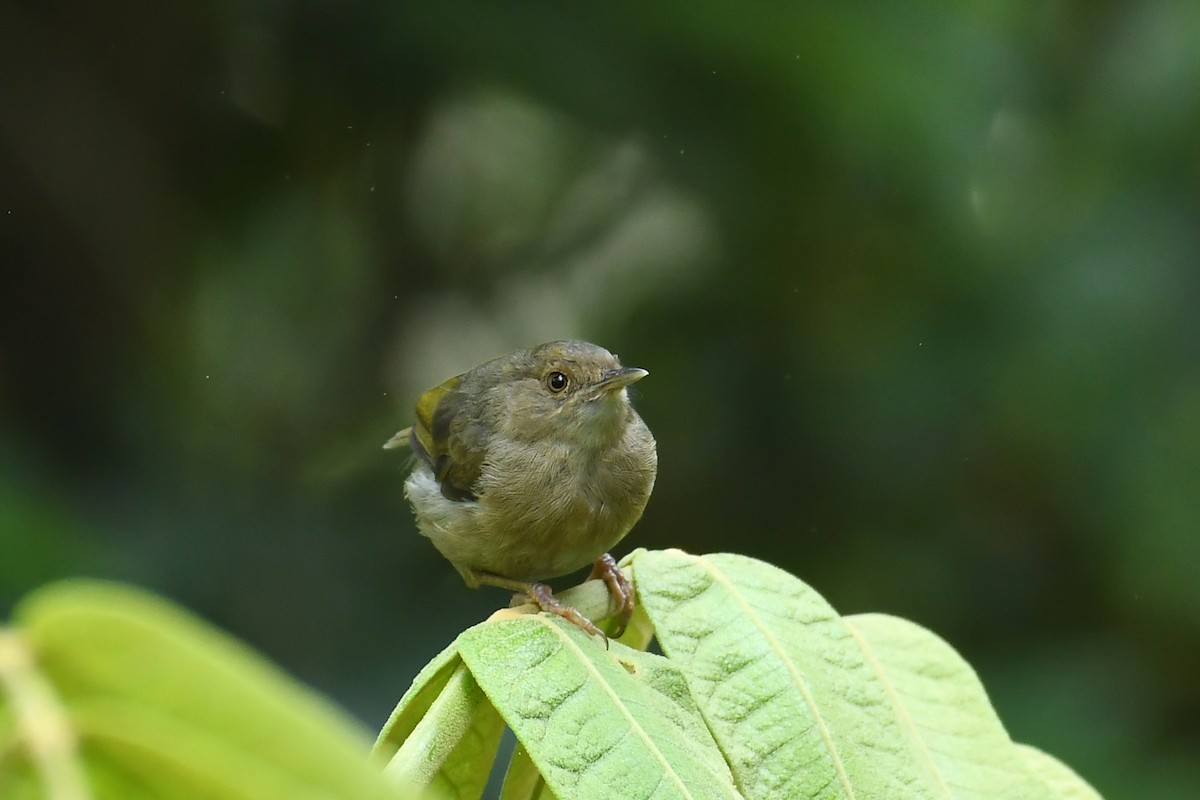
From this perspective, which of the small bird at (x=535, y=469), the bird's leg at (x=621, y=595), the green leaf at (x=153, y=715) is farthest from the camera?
the small bird at (x=535, y=469)

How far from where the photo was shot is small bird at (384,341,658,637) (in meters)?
2.64

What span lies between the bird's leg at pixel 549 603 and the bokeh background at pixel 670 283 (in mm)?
1410

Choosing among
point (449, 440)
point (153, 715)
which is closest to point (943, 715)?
point (153, 715)

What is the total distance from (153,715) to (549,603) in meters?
1.37

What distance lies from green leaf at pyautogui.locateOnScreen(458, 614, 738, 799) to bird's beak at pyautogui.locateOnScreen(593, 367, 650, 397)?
1.41 metres

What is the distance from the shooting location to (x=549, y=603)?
6.04 ft

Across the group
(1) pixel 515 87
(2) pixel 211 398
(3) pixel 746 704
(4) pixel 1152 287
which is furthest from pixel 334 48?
(3) pixel 746 704

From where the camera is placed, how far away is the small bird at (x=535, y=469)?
8.65 ft

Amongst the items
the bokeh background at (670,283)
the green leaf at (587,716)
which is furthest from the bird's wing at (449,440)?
the green leaf at (587,716)

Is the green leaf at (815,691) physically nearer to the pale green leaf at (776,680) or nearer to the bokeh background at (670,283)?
the pale green leaf at (776,680)

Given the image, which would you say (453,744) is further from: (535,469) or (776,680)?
(535,469)

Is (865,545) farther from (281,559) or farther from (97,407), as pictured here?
(97,407)

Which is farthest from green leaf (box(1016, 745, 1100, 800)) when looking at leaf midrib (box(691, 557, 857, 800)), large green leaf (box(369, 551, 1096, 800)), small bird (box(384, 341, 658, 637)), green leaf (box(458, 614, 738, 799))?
small bird (box(384, 341, 658, 637))

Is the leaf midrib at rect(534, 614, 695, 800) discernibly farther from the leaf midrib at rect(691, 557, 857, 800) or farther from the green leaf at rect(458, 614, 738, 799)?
the leaf midrib at rect(691, 557, 857, 800)
